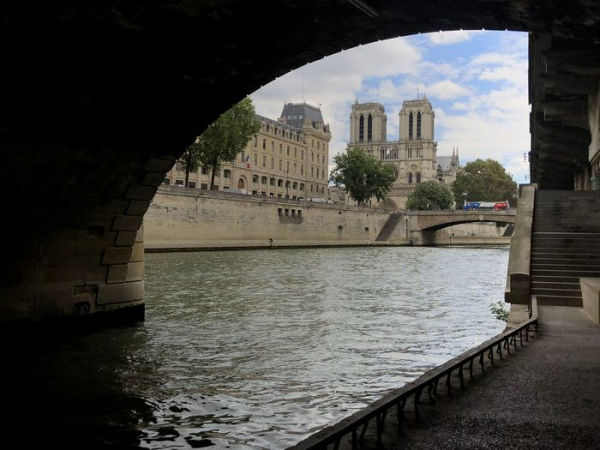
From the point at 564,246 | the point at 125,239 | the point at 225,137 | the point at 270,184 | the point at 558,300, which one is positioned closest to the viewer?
the point at 125,239

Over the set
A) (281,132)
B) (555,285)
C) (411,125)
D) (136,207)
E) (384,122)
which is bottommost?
(555,285)

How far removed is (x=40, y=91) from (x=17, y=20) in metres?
1.77

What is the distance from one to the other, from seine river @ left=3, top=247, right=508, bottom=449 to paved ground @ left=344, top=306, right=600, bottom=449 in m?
1.67

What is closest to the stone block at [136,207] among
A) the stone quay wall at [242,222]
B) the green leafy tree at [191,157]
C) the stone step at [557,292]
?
the stone step at [557,292]

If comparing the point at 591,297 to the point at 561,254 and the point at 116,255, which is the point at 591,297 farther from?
the point at 116,255

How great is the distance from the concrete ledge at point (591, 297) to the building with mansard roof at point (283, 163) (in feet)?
205

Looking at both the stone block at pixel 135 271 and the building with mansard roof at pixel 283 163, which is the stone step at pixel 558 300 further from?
the building with mansard roof at pixel 283 163

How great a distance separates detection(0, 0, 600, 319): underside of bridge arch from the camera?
7.50 meters

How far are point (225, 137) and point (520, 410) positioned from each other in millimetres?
49190

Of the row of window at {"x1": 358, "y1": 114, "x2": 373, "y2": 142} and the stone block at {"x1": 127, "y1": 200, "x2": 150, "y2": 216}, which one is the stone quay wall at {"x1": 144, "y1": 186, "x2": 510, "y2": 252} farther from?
the row of window at {"x1": 358, "y1": 114, "x2": 373, "y2": 142}

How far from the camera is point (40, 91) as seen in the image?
28.4 ft

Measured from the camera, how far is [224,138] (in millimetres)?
53344

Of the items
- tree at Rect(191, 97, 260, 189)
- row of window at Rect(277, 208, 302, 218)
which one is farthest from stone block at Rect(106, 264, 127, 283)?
row of window at Rect(277, 208, 302, 218)

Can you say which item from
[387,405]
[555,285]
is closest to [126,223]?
[387,405]
